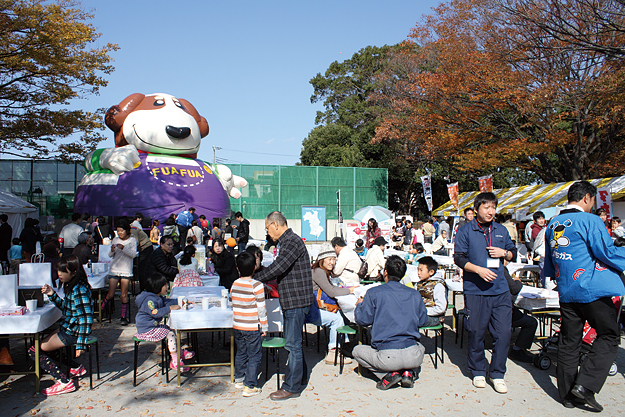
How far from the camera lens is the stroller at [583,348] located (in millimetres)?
4324

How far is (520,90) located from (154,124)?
1128 centimetres

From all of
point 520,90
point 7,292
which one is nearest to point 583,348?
point 7,292

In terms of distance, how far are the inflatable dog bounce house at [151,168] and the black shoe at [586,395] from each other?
1255cm

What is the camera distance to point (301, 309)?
14.9ft

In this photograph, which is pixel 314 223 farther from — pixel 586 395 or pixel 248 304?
pixel 586 395

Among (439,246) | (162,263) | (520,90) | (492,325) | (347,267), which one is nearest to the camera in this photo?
(492,325)

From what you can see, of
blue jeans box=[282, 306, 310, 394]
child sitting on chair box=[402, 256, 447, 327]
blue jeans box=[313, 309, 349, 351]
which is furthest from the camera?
blue jeans box=[313, 309, 349, 351]

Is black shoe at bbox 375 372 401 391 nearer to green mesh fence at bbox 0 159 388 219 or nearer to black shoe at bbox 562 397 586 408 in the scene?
black shoe at bbox 562 397 586 408

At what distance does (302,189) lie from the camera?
2705 cm

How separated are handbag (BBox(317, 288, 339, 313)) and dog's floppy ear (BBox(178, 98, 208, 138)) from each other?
12050 mm

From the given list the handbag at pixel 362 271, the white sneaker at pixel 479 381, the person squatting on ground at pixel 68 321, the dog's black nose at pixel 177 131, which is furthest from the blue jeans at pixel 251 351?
the dog's black nose at pixel 177 131

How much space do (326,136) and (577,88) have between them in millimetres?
21140

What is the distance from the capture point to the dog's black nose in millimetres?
15094

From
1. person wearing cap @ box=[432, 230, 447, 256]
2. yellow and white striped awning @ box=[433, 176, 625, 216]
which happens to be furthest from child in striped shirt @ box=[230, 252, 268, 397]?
yellow and white striped awning @ box=[433, 176, 625, 216]
